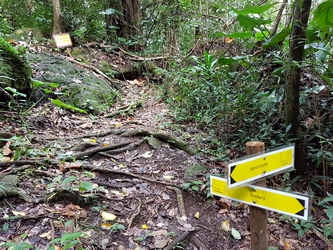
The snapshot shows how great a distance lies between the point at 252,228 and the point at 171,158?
2.01 m

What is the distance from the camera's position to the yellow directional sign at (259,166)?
4.04ft

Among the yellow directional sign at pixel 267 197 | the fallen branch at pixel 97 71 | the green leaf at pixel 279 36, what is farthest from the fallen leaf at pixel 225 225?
the fallen branch at pixel 97 71

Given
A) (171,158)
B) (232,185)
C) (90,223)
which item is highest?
(232,185)

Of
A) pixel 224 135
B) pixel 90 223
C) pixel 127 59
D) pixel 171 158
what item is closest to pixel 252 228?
pixel 90 223

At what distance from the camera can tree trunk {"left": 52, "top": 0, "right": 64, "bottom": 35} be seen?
6629mm

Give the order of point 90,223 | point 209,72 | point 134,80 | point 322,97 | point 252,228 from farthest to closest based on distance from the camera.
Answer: point 134,80, point 209,72, point 322,97, point 90,223, point 252,228

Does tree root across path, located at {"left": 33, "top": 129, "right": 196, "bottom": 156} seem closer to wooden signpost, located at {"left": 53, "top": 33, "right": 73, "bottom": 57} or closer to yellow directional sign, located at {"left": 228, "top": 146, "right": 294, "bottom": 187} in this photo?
yellow directional sign, located at {"left": 228, "top": 146, "right": 294, "bottom": 187}

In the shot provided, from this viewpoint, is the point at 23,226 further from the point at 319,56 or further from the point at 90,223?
the point at 319,56

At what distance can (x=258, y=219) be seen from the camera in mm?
1367

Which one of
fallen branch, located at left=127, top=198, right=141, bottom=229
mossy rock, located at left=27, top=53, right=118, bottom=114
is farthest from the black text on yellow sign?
fallen branch, located at left=127, top=198, right=141, bottom=229

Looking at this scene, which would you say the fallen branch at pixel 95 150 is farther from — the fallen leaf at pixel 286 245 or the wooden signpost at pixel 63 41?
the wooden signpost at pixel 63 41

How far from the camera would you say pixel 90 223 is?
2078mm

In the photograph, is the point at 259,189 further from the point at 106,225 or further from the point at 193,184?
the point at 193,184

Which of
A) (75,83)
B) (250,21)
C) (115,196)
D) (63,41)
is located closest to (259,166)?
(115,196)
